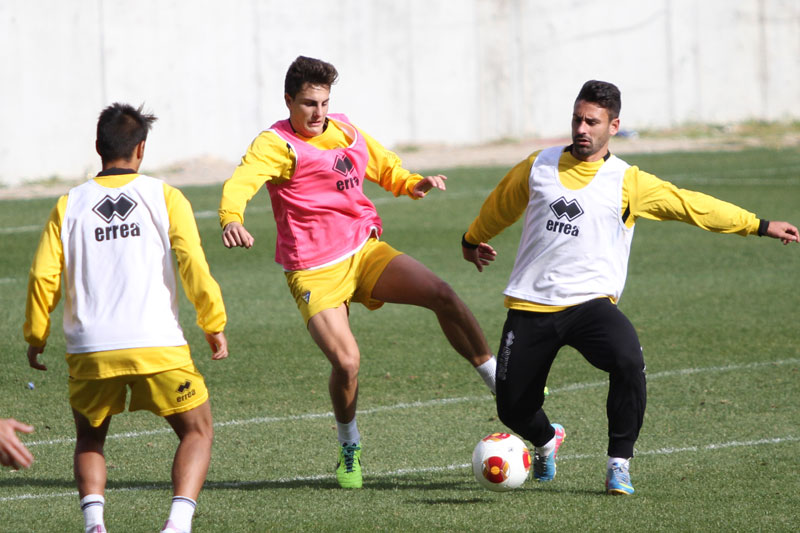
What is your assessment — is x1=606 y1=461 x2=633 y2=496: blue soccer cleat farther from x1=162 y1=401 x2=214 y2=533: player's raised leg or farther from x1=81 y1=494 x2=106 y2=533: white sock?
x1=81 y1=494 x2=106 y2=533: white sock

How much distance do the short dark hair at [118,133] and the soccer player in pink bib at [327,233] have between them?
58.0 inches

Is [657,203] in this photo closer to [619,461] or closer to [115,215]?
[619,461]

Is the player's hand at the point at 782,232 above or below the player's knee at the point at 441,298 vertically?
above

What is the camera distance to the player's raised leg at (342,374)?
250 inches

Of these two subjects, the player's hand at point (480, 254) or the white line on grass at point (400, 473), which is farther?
the player's hand at point (480, 254)

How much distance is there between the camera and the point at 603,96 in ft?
19.5

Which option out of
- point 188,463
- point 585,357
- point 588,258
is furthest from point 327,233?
point 188,463

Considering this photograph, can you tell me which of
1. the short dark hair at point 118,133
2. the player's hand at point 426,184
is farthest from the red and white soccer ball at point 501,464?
the short dark hair at point 118,133

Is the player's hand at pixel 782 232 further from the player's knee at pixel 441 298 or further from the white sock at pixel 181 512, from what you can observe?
the white sock at pixel 181 512

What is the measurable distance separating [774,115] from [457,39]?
32.1 feet

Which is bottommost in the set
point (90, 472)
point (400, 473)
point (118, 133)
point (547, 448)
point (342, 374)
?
point (400, 473)

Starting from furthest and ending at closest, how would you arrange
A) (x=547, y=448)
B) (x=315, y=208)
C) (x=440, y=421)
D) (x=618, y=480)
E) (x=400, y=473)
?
(x=440, y=421) → (x=315, y=208) → (x=400, y=473) → (x=547, y=448) → (x=618, y=480)

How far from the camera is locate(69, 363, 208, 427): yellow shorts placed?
16.1 ft

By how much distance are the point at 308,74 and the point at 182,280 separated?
2.13 m
